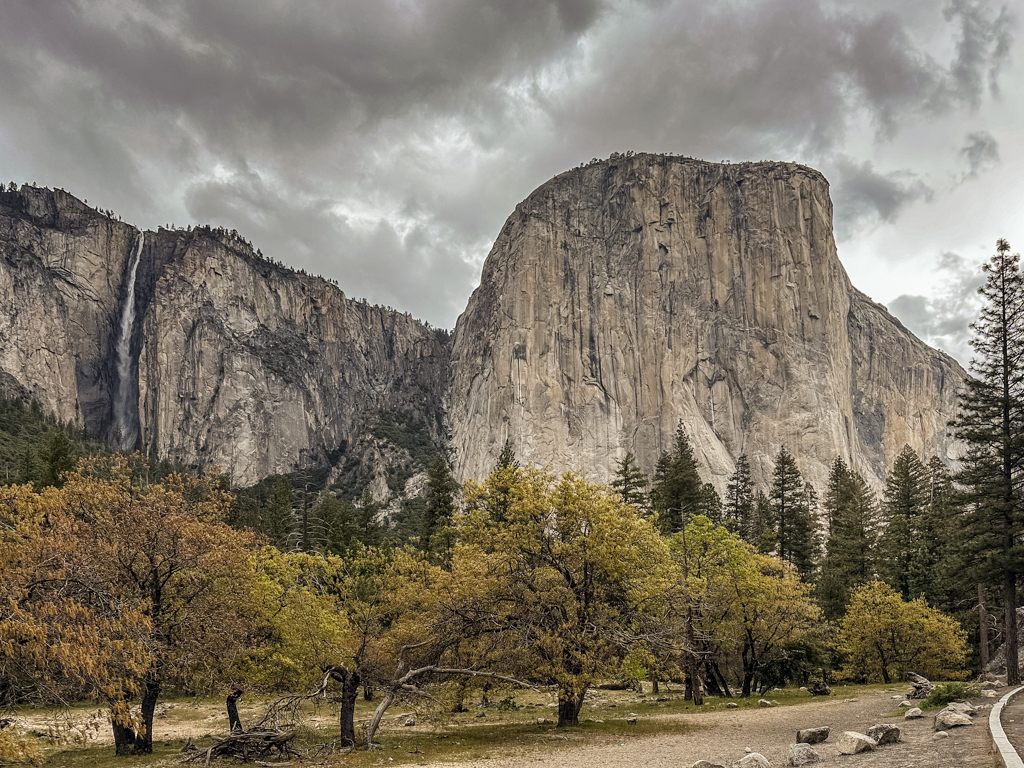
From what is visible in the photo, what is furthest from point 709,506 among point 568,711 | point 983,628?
point 568,711

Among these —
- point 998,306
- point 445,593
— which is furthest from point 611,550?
point 998,306

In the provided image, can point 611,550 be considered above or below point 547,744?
above

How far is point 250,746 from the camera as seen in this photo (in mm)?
19750

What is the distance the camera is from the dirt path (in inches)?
478

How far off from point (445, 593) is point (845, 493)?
57.9 m

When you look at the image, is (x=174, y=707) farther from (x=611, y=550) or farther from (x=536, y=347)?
(x=536, y=347)

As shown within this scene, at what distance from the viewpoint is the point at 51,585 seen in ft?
43.2

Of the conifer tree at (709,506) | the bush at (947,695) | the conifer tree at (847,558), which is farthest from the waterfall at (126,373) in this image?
the bush at (947,695)

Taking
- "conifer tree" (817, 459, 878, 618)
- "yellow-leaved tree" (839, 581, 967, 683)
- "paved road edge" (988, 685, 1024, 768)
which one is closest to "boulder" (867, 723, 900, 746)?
"paved road edge" (988, 685, 1024, 768)

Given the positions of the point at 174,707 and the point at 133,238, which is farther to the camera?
the point at 133,238

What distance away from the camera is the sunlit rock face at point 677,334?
138m

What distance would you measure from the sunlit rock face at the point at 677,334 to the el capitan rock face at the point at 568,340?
447 millimetres

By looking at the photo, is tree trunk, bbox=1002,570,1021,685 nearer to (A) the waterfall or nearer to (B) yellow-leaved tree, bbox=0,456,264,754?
(B) yellow-leaved tree, bbox=0,456,264,754

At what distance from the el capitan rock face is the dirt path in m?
106
